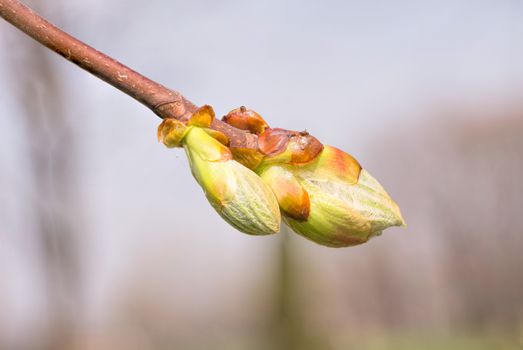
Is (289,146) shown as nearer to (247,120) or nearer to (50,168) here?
(247,120)

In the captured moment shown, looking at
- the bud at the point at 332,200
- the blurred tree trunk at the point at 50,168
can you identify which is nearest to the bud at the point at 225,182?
the bud at the point at 332,200

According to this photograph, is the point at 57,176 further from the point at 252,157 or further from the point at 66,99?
the point at 252,157

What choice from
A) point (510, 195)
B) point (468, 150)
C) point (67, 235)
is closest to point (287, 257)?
point (67, 235)

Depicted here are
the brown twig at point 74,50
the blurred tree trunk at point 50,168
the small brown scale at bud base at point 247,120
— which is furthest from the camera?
the blurred tree trunk at point 50,168

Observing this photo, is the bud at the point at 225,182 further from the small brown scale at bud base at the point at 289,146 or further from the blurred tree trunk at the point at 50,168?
the blurred tree trunk at the point at 50,168

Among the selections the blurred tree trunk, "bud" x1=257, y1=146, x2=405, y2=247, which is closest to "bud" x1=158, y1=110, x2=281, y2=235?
"bud" x1=257, y1=146, x2=405, y2=247

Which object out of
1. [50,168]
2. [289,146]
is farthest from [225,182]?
[50,168]
